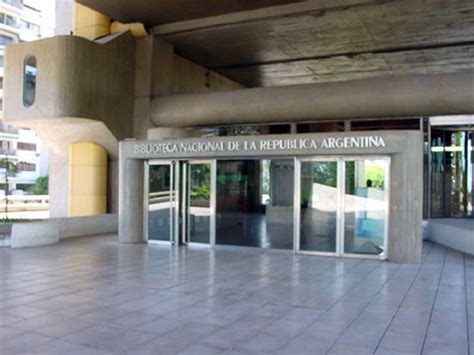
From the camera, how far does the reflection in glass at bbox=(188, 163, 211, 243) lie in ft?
44.4

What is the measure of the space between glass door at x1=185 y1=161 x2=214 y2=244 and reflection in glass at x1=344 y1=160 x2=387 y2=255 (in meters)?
3.84

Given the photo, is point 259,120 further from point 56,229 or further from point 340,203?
point 56,229

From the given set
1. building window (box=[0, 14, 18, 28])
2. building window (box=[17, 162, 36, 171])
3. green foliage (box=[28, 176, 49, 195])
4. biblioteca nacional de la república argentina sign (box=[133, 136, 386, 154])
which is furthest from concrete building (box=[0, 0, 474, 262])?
building window (box=[0, 14, 18, 28])

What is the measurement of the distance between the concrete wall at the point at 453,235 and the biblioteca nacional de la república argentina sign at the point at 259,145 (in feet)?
12.4

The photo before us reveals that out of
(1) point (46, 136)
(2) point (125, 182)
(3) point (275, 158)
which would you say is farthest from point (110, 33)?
(3) point (275, 158)

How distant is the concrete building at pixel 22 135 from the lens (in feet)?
186

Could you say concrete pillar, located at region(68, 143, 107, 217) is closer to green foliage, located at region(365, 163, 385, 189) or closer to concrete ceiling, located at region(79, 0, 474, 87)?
concrete ceiling, located at region(79, 0, 474, 87)

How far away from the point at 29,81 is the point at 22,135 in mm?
48150

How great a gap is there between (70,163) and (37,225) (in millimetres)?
5720

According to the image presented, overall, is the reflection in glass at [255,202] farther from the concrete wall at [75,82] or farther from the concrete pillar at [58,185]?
the concrete pillar at [58,185]

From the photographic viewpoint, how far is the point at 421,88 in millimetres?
14133

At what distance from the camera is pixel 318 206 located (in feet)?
39.5

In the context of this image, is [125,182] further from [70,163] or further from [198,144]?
[70,163]

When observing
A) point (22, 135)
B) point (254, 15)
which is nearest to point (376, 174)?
point (254, 15)
